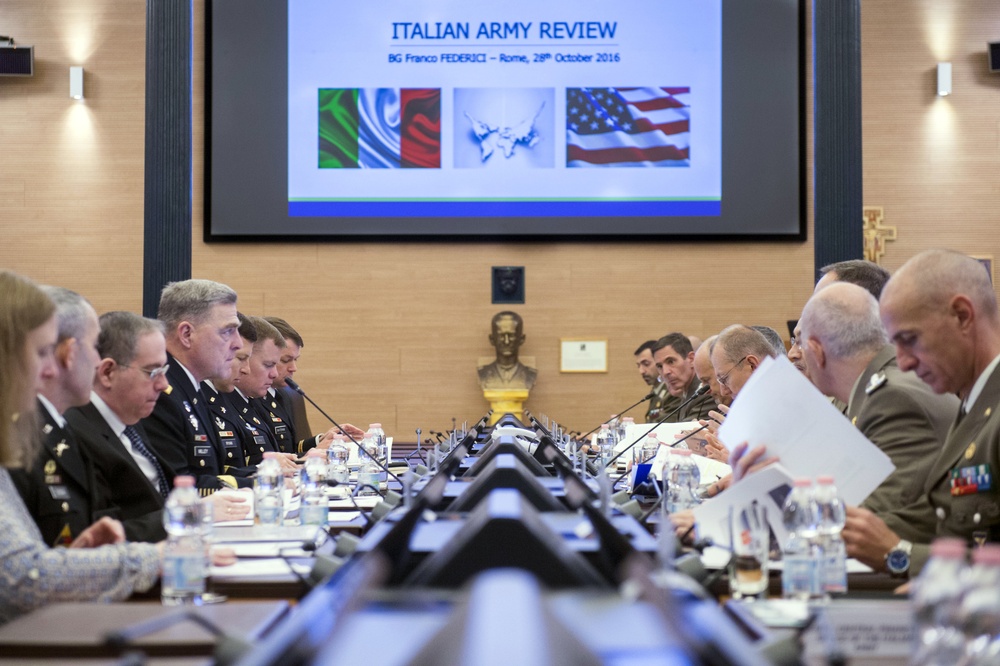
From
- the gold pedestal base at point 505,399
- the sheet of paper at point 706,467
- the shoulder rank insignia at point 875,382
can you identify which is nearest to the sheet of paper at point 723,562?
the shoulder rank insignia at point 875,382

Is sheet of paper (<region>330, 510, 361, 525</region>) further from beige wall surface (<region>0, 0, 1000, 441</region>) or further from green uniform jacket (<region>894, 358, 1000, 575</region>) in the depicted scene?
beige wall surface (<region>0, 0, 1000, 441</region>)

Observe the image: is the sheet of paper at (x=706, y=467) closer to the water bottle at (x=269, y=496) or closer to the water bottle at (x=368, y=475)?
the water bottle at (x=368, y=475)

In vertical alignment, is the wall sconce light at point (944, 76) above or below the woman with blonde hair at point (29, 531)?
above

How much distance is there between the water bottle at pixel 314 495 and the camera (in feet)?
10.1

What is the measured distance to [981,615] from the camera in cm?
137

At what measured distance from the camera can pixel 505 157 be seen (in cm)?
924

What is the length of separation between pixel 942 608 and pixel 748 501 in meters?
0.99

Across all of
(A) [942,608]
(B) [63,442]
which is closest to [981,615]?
(A) [942,608]

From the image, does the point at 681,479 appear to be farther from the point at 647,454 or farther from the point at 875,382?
the point at 647,454

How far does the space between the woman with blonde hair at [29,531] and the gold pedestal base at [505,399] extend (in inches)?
277

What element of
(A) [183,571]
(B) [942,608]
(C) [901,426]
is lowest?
(A) [183,571]

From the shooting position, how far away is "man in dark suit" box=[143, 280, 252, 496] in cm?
443

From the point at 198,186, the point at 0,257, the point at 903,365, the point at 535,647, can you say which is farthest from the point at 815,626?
the point at 0,257

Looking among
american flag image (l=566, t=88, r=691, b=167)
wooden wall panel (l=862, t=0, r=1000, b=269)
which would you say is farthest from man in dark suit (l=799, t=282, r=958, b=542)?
wooden wall panel (l=862, t=0, r=1000, b=269)
